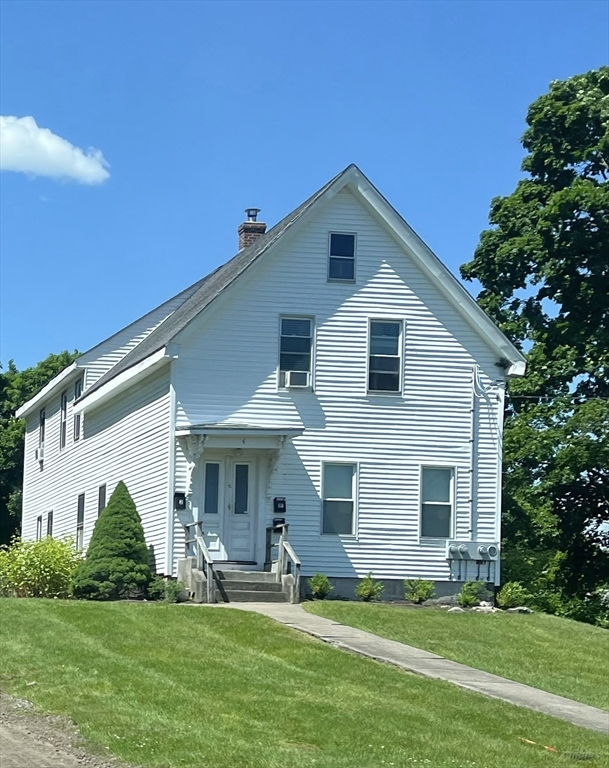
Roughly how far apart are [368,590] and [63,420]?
14384 mm

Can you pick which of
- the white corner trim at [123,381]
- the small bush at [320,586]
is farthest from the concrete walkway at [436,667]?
the white corner trim at [123,381]

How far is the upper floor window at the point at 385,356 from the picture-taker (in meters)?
25.9

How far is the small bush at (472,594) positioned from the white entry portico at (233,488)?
395cm

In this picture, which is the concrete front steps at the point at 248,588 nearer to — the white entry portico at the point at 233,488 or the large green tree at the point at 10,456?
the white entry portico at the point at 233,488

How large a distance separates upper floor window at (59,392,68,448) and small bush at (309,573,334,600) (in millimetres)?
13662

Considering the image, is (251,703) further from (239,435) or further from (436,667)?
(239,435)

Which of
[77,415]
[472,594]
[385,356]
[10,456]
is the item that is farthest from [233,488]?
[10,456]

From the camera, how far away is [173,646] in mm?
16500

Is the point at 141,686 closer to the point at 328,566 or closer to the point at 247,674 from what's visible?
the point at 247,674

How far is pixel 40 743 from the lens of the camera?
1094cm

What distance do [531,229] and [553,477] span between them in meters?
7.10

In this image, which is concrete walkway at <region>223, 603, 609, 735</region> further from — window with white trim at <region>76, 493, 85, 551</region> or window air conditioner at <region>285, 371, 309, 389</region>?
window with white trim at <region>76, 493, 85, 551</region>

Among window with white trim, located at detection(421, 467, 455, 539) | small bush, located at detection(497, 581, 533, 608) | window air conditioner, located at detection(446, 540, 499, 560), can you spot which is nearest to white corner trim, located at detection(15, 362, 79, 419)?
window with white trim, located at detection(421, 467, 455, 539)

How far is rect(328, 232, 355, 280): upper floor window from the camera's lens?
25.9 meters
